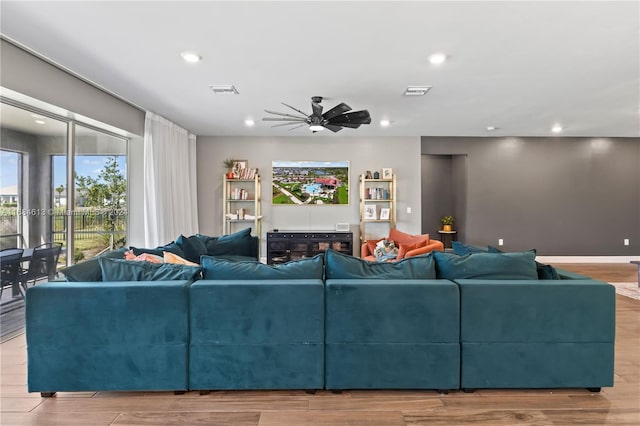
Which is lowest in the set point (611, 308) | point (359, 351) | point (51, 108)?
point (359, 351)

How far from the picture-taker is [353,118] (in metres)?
4.06

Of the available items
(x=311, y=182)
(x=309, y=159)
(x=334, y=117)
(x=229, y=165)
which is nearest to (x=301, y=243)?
(x=311, y=182)

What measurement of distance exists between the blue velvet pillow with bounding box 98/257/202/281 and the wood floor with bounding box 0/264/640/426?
2.38 ft

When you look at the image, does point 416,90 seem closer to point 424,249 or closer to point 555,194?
point 424,249

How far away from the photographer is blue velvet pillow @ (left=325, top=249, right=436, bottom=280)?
7.66 feet

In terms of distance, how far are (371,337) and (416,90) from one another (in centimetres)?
297

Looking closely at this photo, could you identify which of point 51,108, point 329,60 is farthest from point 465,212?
point 51,108

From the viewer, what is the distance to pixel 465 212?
7387 millimetres

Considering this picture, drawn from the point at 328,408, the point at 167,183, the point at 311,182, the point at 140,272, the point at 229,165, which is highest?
the point at 229,165

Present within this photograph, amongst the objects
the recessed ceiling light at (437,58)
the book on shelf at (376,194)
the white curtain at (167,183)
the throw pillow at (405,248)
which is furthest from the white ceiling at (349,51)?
the book on shelf at (376,194)

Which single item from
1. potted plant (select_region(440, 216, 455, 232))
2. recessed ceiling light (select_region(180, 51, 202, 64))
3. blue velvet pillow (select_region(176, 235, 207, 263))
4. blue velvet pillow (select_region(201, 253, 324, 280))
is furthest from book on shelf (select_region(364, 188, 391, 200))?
blue velvet pillow (select_region(201, 253, 324, 280))

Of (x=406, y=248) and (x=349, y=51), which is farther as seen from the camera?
(x=406, y=248)

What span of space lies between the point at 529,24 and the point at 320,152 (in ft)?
15.5

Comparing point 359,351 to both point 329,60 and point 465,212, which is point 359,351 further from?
point 465,212
